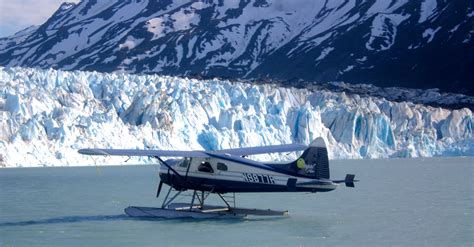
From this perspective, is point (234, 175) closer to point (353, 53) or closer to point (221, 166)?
point (221, 166)

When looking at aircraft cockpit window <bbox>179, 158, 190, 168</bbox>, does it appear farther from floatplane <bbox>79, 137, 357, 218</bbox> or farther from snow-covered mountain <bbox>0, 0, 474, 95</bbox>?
snow-covered mountain <bbox>0, 0, 474, 95</bbox>

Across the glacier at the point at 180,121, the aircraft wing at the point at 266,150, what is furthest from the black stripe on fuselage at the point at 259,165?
the glacier at the point at 180,121

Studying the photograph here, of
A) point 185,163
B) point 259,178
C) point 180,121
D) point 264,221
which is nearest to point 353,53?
point 180,121

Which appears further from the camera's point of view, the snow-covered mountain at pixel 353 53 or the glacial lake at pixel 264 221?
the snow-covered mountain at pixel 353 53

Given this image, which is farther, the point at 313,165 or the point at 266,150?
the point at 266,150

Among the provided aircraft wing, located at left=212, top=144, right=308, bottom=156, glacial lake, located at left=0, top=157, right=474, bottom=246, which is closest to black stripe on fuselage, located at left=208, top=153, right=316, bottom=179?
glacial lake, located at left=0, top=157, right=474, bottom=246

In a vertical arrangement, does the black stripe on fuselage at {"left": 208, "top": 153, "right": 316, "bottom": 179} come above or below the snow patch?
below

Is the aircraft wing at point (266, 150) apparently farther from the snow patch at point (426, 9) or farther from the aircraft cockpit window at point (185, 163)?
the snow patch at point (426, 9)
